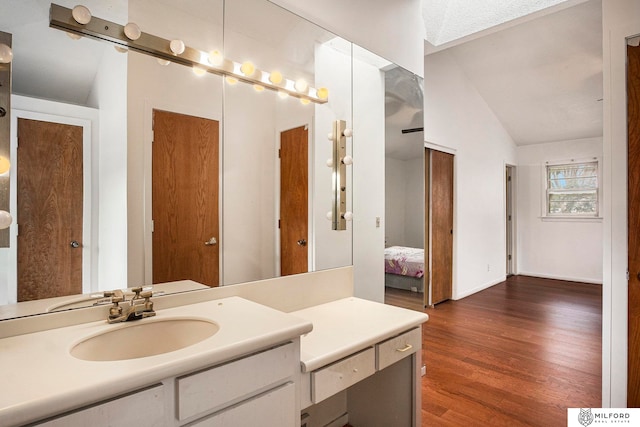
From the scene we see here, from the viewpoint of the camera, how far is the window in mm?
5590

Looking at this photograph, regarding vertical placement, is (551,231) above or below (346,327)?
above

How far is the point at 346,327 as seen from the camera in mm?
1473

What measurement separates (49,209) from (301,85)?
4.02 feet

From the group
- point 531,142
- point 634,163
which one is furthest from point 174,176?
point 531,142

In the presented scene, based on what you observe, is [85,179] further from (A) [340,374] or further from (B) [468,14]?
(B) [468,14]

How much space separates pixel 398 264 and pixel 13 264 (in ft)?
6.51

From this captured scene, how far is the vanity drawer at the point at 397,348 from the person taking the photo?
1.41 m

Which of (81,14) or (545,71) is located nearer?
(81,14)

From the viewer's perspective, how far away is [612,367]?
193 centimetres

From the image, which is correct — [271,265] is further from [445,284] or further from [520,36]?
[520,36]

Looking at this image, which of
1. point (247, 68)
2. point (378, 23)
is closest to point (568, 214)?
point (378, 23)

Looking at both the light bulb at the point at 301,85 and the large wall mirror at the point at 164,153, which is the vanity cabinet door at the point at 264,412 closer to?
the large wall mirror at the point at 164,153

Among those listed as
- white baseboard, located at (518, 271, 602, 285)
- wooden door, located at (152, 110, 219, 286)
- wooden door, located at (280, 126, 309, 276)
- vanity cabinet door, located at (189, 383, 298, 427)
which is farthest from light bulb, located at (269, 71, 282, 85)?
white baseboard, located at (518, 271, 602, 285)

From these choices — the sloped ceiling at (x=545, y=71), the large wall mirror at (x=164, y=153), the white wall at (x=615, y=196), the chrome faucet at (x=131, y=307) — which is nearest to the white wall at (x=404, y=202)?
the large wall mirror at (x=164, y=153)
